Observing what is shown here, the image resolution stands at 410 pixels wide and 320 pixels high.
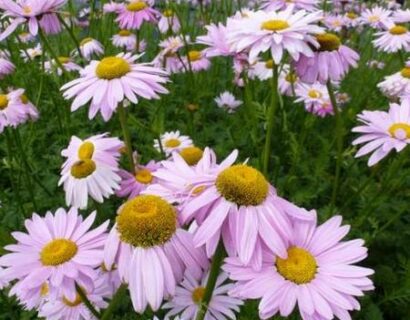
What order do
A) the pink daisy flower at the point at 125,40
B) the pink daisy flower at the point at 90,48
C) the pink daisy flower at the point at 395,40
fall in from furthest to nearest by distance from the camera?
the pink daisy flower at the point at 125,40, the pink daisy flower at the point at 90,48, the pink daisy flower at the point at 395,40

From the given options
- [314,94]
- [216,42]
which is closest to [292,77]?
[314,94]

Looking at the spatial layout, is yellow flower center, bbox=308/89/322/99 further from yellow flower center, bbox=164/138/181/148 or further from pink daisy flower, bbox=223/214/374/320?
pink daisy flower, bbox=223/214/374/320

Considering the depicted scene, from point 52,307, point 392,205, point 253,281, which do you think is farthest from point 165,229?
point 392,205

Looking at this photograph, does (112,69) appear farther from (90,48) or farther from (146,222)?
(90,48)

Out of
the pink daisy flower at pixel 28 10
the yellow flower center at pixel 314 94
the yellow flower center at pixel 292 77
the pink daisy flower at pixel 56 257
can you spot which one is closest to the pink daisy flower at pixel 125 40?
the yellow flower center at pixel 292 77

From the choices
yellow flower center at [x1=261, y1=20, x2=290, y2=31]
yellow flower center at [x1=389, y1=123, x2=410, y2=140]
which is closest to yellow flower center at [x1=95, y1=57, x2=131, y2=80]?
yellow flower center at [x1=261, y1=20, x2=290, y2=31]

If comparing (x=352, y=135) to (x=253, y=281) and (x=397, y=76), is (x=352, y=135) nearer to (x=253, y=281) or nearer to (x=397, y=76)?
(x=397, y=76)

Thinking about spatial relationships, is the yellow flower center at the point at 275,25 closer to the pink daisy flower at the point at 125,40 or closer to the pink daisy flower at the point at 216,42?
the pink daisy flower at the point at 216,42
